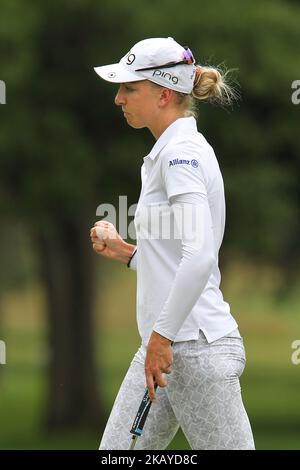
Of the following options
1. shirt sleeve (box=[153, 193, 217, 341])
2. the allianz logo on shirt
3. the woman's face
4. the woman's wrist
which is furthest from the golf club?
the woman's face

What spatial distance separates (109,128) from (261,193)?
7.53 feet

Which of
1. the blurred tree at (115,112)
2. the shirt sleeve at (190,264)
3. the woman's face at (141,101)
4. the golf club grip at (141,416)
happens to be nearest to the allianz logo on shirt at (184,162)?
the shirt sleeve at (190,264)

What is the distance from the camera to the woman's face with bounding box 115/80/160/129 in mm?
5062

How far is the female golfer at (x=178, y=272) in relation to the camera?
470 centimetres

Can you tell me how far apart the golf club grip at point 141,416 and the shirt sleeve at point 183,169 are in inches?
30.8

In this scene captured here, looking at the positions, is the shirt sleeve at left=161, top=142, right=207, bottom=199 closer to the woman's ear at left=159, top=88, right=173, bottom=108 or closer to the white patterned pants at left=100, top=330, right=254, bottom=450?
the woman's ear at left=159, top=88, right=173, bottom=108

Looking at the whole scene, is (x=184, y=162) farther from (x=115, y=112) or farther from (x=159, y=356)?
(x=115, y=112)

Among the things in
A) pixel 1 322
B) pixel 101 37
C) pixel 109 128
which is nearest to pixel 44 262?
pixel 109 128

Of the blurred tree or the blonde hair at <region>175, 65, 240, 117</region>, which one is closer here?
the blonde hair at <region>175, 65, 240, 117</region>

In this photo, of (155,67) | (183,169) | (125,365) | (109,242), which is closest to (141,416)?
(109,242)

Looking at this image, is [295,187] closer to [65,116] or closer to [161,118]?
[65,116]

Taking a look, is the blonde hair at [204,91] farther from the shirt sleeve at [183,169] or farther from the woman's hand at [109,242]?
the woman's hand at [109,242]

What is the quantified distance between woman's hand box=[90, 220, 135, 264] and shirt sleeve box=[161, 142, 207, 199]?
614 mm

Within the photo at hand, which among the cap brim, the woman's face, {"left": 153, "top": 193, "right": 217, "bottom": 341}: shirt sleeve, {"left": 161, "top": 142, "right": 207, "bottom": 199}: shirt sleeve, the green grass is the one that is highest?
the cap brim
